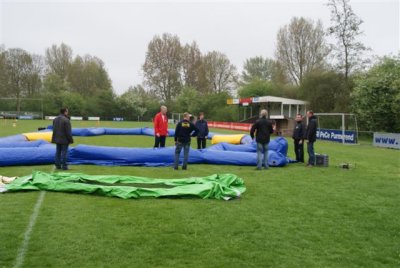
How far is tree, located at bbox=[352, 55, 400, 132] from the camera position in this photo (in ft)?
89.7

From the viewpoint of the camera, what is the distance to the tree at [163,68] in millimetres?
68438

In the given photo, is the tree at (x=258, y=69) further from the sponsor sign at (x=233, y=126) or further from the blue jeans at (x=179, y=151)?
the blue jeans at (x=179, y=151)

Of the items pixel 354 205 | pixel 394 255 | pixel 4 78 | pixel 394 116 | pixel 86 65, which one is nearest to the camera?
pixel 394 255

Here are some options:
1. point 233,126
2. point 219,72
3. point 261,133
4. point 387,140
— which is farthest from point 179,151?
point 219,72

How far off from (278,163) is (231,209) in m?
5.98

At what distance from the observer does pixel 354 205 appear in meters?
7.12

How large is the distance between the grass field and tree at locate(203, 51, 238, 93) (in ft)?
187

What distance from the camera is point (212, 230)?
5.39 meters

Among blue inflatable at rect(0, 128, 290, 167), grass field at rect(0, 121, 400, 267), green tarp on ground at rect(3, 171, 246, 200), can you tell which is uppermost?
blue inflatable at rect(0, 128, 290, 167)

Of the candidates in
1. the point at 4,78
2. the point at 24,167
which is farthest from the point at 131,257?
the point at 4,78

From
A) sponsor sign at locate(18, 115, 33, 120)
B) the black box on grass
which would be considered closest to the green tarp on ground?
the black box on grass

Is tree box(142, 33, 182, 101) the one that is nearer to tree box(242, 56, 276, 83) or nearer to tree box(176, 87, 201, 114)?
tree box(176, 87, 201, 114)

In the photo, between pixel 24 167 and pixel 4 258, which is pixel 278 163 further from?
pixel 4 258

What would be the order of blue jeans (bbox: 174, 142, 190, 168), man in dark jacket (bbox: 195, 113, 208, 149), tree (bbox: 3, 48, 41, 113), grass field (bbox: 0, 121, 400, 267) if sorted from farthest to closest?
1. tree (bbox: 3, 48, 41, 113)
2. man in dark jacket (bbox: 195, 113, 208, 149)
3. blue jeans (bbox: 174, 142, 190, 168)
4. grass field (bbox: 0, 121, 400, 267)
